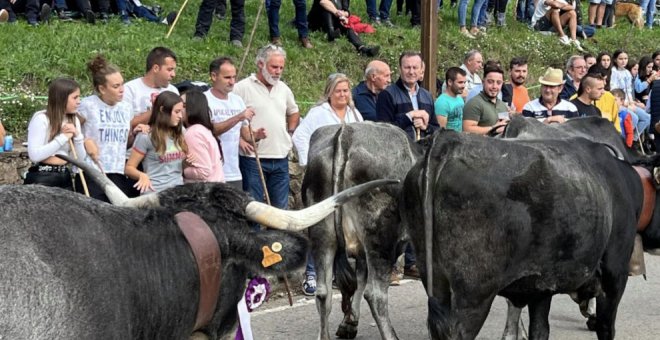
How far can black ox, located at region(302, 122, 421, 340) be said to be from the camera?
745cm

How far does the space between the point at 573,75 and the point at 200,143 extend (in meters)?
6.26

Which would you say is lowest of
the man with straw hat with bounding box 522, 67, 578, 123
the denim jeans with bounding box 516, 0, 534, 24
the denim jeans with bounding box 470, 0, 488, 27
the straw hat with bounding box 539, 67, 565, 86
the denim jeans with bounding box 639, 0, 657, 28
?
the denim jeans with bounding box 639, 0, 657, 28

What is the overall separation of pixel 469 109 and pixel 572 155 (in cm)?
317

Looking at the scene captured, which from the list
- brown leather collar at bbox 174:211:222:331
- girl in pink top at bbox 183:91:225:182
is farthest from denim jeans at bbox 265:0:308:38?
brown leather collar at bbox 174:211:222:331

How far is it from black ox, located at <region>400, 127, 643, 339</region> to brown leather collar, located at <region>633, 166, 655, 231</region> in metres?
0.81

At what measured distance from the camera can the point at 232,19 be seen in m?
14.1

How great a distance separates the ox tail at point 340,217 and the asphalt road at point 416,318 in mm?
548

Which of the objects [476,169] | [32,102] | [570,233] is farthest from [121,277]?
[32,102]

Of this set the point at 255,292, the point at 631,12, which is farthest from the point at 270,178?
the point at 631,12

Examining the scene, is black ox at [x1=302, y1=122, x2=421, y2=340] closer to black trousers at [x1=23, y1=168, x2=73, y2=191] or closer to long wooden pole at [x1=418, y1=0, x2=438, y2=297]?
black trousers at [x1=23, y1=168, x2=73, y2=191]

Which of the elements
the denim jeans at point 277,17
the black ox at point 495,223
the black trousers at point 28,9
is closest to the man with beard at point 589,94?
the black ox at point 495,223

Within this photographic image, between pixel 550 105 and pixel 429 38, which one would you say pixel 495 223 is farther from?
pixel 429 38

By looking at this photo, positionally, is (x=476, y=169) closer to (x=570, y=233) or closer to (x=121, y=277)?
(x=570, y=233)

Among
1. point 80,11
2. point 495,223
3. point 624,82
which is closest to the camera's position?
point 495,223
